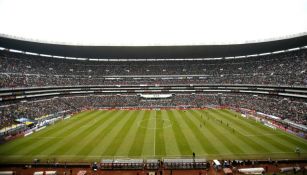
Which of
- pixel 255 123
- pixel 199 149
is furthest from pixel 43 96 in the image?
pixel 255 123

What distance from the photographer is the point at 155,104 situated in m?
67.2

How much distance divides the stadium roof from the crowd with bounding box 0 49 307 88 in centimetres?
355

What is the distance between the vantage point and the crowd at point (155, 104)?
42800mm

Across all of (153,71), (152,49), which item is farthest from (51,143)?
(153,71)

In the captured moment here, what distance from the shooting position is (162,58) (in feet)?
282

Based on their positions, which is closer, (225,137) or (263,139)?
(263,139)

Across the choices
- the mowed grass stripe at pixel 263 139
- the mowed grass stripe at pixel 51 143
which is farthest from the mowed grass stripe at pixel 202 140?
the mowed grass stripe at pixel 51 143

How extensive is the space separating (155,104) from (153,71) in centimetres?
2051

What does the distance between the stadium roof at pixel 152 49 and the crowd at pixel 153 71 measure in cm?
355

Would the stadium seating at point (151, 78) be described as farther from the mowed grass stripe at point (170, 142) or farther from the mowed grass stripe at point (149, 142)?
the mowed grass stripe at point (149, 142)

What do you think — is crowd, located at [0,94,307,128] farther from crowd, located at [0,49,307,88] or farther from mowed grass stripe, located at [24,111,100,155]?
mowed grass stripe, located at [24,111,100,155]

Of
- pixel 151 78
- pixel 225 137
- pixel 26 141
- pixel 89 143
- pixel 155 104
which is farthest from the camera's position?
pixel 151 78

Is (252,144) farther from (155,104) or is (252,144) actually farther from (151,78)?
(151,78)

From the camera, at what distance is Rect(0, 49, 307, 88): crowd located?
56031 millimetres
